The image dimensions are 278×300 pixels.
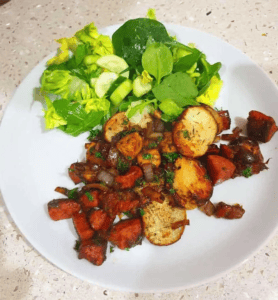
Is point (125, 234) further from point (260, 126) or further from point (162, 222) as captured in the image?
point (260, 126)

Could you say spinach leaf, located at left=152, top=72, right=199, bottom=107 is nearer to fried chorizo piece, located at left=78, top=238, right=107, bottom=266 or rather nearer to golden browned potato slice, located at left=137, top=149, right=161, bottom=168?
golden browned potato slice, located at left=137, top=149, right=161, bottom=168

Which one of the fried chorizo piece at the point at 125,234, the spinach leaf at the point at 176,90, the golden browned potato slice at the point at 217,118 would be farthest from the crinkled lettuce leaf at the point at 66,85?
the fried chorizo piece at the point at 125,234

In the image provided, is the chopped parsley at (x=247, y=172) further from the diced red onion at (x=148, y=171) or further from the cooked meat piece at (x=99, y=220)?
the cooked meat piece at (x=99, y=220)

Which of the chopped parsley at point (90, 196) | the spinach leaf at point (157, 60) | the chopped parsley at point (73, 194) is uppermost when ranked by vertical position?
the spinach leaf at point (157, 60)

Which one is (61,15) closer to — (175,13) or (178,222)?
(175,13)

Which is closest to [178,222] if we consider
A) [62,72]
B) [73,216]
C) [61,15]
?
[73,216]

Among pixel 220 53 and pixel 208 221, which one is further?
pixel 220 53

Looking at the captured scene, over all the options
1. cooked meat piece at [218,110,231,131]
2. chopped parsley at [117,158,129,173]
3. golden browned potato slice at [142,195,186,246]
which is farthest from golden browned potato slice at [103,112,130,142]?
cooked meat piece at [218,110,231,131]
